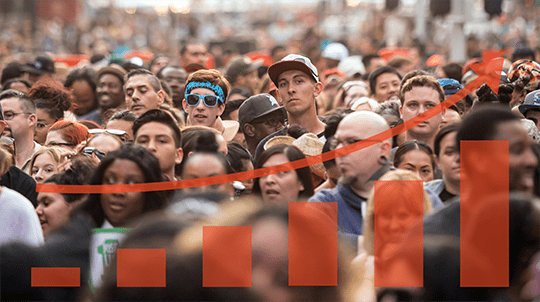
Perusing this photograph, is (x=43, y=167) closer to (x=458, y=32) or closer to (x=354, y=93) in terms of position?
(x=354, y=93)

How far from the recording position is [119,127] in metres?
5.35

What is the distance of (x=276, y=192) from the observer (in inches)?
139

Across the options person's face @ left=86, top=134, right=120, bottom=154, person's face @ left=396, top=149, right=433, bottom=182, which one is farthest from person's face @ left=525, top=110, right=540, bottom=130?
person's face @ left=86, top=134, right=120, bottom=154

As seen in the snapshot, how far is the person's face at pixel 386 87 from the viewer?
7.18 m

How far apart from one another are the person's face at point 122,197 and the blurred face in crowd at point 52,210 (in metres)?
0.28

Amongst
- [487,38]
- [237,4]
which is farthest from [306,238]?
[237,4]

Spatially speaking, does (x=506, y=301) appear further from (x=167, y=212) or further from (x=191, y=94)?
(x=191, y=94)

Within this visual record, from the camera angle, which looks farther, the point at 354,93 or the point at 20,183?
the point at 354,93

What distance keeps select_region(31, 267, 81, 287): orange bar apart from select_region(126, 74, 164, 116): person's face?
135 inches

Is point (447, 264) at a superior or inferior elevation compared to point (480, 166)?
inferior

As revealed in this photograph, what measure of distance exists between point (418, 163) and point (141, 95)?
2927mm

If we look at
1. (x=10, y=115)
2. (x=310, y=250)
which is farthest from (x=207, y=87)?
(x=310, y=250)

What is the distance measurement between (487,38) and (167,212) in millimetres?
14406

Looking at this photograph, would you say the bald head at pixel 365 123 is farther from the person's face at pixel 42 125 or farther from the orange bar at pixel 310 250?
the person's face at pixel 42 125
